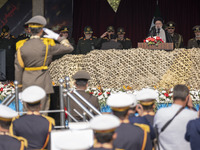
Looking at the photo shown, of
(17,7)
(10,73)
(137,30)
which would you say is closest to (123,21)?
(137,30)

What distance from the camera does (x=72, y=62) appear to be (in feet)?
29.8

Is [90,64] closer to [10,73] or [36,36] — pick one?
[10,73]

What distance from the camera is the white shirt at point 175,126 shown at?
163 inches

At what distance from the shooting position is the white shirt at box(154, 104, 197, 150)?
4.14 meters

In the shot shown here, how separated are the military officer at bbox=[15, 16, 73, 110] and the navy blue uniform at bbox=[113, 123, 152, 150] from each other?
2.20 metres

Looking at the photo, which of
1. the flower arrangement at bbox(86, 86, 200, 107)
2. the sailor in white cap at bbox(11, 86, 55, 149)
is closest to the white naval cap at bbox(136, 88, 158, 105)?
the sailor in white cap at bbox(11, 86, 55, 149)

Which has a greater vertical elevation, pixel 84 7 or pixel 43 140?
pixel 84 7

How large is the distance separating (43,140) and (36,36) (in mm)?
1821

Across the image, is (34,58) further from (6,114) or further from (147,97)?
(6,114)

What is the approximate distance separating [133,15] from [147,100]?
36.1 feet

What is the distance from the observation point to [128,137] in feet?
11.5

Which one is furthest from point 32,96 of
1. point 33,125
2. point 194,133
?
point 194,133

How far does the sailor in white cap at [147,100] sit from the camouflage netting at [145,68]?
4.31 meters

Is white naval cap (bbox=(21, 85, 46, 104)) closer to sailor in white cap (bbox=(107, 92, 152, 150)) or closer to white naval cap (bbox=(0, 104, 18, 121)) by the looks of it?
white naval cap (bbox=(0, 104, 18, 121))
